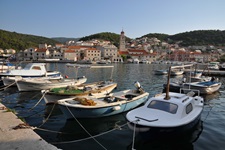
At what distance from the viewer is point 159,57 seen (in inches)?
5049

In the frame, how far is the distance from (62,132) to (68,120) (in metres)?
1.37

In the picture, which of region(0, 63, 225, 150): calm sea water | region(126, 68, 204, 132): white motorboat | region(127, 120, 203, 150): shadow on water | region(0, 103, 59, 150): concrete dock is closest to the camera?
region(0, 103, 59, 150): concrete dock

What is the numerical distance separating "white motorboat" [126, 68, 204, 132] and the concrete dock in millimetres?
3646

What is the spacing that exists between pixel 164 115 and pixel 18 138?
5.94 meters

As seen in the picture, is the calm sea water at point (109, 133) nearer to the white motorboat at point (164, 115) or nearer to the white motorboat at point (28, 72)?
the white motorboat at point (164, 115)

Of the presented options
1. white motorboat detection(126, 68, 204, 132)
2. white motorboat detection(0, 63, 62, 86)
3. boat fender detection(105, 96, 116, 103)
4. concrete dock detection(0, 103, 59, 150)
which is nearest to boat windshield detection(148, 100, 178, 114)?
white motorboat detection(126, 68, 204, 132)

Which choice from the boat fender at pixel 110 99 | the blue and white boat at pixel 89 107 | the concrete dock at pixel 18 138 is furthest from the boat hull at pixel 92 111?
the concrete dock at pixel 18 138

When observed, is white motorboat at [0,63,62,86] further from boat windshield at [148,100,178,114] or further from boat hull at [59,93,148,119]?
boat windshield at [148,100,178,114]

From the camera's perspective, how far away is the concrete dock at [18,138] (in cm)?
544

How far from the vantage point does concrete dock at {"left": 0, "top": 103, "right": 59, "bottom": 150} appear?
5.44m

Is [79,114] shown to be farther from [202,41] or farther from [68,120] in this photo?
[202,41]

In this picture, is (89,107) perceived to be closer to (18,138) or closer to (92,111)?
(92,111)

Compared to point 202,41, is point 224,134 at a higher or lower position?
lower

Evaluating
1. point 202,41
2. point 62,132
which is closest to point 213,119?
point 62,132
